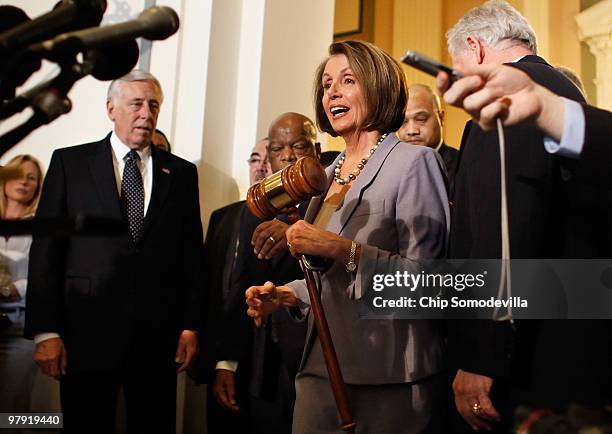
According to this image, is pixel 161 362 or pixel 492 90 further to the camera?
pixel 161 362

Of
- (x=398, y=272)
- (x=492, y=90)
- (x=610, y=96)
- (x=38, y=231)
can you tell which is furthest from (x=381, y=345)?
(x=610, y=96)

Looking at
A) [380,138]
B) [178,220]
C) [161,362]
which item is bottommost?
[161,362]

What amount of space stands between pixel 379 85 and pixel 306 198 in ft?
1.63

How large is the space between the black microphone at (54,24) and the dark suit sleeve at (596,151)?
937 mm

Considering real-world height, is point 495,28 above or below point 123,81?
below

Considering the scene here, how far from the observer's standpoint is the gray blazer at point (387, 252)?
1.96m

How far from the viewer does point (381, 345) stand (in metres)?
1.97

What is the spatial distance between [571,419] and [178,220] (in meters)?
2.06

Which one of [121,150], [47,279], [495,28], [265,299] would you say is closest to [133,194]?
[121,150]

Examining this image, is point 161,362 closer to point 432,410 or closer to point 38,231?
point 432,410

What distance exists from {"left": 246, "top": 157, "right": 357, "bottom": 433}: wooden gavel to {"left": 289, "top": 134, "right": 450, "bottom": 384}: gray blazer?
0.27 feet

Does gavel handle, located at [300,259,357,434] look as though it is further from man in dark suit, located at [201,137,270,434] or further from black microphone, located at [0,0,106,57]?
man in dark suit, located at [201,137,270,434]

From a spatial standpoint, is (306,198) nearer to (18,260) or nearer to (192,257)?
(192,257)

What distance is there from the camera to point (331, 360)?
193cm
